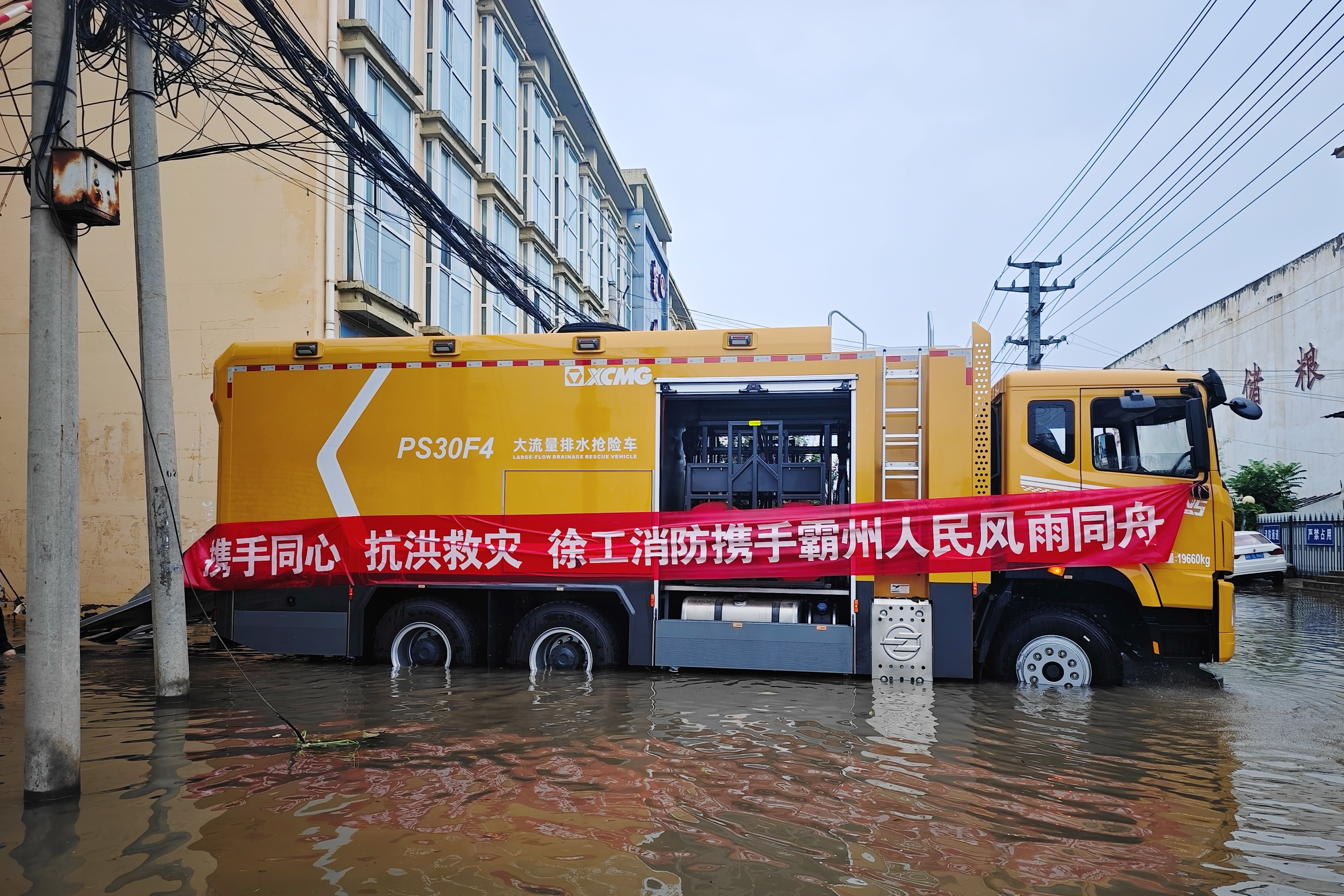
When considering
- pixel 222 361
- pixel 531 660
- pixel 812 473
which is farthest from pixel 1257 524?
pixel 222 361

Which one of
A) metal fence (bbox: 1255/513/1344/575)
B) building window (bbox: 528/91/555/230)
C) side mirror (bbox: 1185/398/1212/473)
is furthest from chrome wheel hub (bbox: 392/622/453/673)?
metal fence (bbox: 1255/513/1344/575)

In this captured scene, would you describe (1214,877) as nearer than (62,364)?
Yes

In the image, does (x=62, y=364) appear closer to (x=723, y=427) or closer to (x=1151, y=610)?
(x=723, y=427)

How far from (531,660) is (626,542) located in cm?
155

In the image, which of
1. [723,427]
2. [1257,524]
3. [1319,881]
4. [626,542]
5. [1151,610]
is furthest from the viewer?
[1257,524]

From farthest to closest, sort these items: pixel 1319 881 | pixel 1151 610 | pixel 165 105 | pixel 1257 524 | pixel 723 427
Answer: pixel 1257 524, pixel 165 105, pixel 723 427, pixel 1151 610, pixel 1319 881

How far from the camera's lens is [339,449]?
30.1 feet

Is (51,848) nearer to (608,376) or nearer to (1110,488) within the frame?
(608,376)

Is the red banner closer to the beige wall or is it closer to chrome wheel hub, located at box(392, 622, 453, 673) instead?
chrome wheel hub, located at box(392, 622, 453, 673)

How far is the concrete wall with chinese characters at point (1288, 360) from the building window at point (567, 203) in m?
20.6

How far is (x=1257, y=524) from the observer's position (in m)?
26.8

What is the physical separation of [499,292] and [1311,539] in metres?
22.3

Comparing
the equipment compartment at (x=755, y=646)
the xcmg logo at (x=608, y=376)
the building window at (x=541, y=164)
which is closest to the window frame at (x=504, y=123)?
the building window at (x=541, y=164)

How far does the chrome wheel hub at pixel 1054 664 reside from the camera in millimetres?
8062
